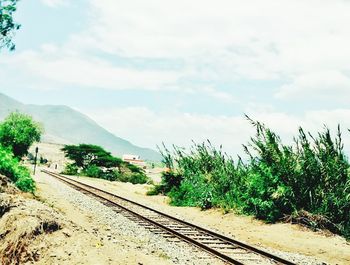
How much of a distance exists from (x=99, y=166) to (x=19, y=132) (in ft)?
43.4

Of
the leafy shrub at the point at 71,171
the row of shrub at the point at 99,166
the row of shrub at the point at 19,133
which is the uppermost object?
the row of shrub at the point at 19,133

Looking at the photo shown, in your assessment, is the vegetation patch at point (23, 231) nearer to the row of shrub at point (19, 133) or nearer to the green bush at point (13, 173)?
the green bush at point (13, 173)

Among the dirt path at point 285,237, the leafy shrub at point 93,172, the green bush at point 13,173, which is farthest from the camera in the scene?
the leafy shrub at point 93,172

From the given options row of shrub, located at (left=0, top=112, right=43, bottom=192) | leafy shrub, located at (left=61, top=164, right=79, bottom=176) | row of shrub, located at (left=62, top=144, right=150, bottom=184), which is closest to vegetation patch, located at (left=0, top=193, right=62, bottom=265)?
row of shrub, located at (left=0, top=112, right=43, bottom=192)

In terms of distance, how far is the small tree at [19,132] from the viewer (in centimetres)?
5740

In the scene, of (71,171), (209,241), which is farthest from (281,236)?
(71,171)

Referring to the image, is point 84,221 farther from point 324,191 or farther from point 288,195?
point 324,191

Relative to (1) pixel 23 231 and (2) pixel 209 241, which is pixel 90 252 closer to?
(1) pixel 23 231

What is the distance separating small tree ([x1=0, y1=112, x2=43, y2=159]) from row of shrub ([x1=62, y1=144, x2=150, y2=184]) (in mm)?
6273

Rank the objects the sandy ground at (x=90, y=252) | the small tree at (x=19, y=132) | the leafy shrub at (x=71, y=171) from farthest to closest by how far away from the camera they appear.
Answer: the leafy shrub at (x=71, y=171)
the small tree at (x=19, y=132)
the sandy ground at (x=90, y=252)

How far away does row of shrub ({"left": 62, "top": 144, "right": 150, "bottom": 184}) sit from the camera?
5730cm

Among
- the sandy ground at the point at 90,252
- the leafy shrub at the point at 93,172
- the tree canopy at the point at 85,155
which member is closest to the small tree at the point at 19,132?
the tree canopy at the point at 85,155

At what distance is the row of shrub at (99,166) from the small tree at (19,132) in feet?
20.6

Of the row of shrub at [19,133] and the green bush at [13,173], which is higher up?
the row of shrub at [19,133]
